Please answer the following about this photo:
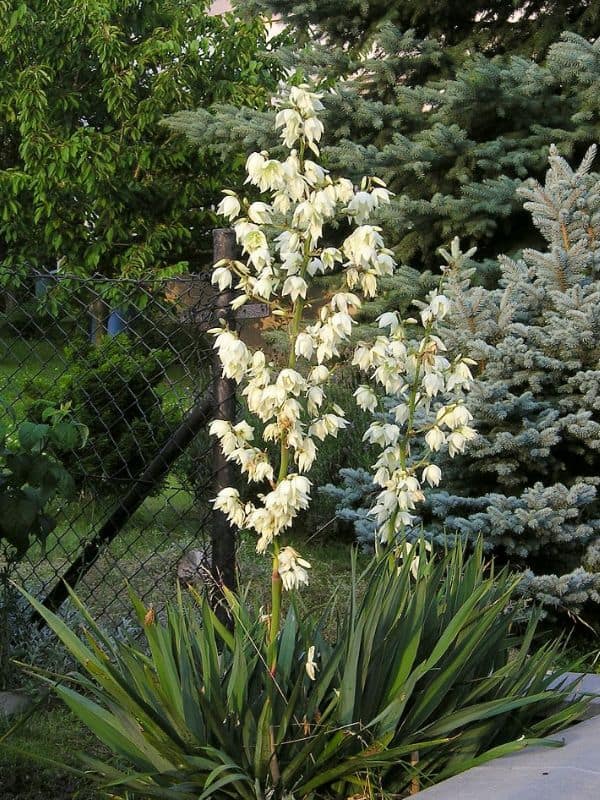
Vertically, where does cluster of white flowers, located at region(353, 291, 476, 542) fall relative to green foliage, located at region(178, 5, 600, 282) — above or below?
below

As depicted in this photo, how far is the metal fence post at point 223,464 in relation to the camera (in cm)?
354

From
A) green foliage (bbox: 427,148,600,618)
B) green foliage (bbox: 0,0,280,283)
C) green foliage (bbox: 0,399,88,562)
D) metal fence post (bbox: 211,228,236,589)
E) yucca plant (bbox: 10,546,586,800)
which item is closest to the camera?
yucca plant (bbox: 10,546,586,800)

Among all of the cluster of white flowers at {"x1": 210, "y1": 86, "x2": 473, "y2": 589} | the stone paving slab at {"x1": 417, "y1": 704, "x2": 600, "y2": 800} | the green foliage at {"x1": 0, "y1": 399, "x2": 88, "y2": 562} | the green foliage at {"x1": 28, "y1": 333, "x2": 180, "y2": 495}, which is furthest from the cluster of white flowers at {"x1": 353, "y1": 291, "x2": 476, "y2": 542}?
the green foliage at {"x1": 28, "y1": 333, "x2": 180, "y2": 495}

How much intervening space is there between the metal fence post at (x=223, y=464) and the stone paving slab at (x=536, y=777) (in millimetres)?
1296

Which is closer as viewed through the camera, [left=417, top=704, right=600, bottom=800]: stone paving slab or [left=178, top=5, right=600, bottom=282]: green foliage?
[left=417, top=704, right=600, bottom=800]: stone paving slab

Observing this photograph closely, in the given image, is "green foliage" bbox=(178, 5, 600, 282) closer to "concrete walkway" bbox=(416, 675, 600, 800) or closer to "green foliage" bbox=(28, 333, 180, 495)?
"green foliage" bbox=(28, 333, 180, 495)

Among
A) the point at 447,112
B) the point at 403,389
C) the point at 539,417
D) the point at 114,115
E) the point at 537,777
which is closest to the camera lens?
the point at 537,777

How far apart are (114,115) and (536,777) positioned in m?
11.6

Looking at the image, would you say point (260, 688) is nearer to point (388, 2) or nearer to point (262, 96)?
point (388, 2)

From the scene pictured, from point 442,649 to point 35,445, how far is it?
4.85 feet

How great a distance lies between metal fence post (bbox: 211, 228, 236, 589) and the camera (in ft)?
11.6

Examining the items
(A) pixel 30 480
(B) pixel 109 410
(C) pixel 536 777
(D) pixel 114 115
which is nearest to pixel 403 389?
(C) pixel 536 777

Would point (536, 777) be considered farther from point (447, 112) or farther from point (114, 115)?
point (114, 115)

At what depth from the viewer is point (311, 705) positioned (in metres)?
2.56
